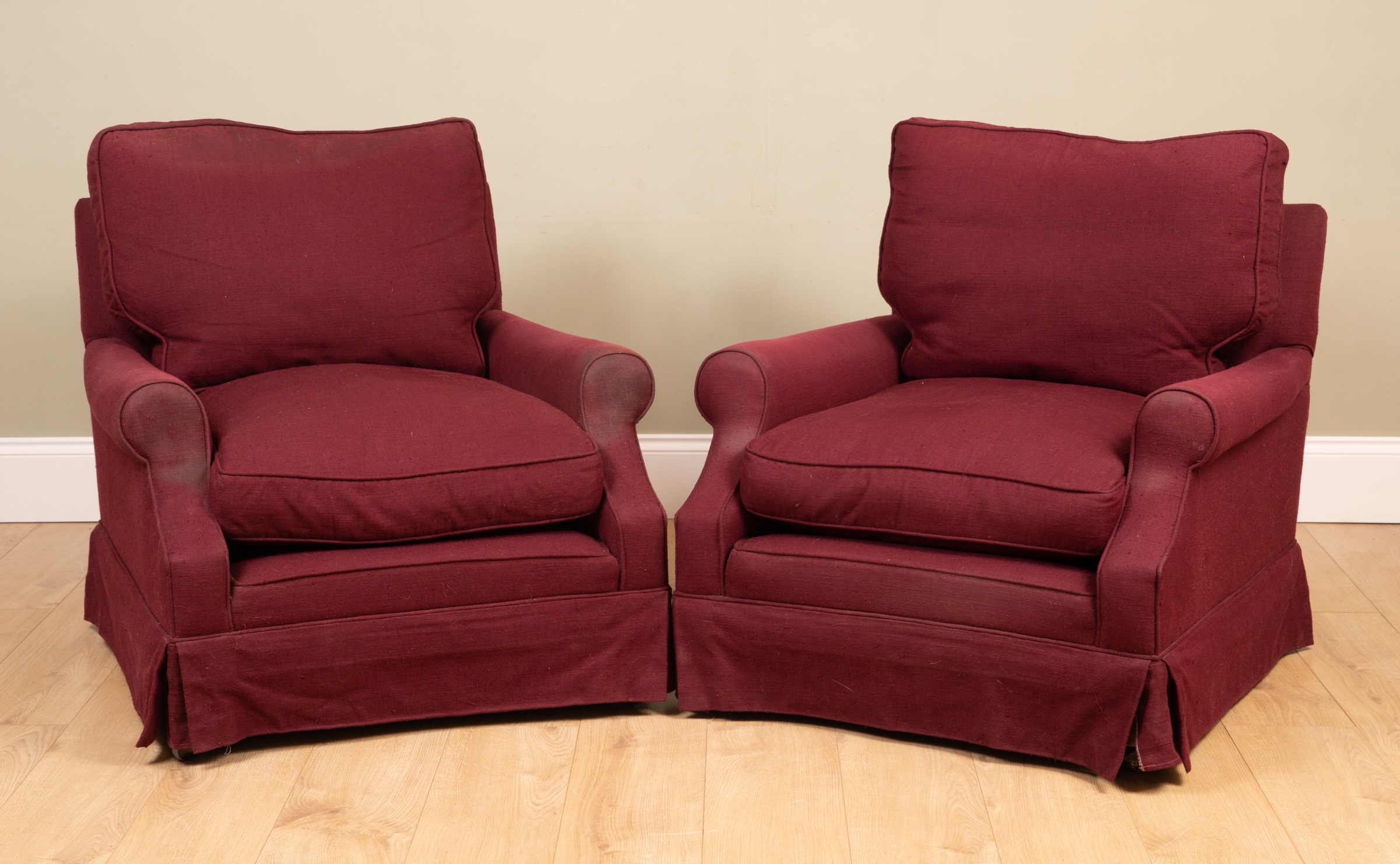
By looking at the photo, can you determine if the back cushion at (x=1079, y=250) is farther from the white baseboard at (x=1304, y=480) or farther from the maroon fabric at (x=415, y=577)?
the white baseboard at (x=1304, y=480)

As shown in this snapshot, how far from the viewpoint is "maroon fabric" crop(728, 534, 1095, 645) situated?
1.96 metres

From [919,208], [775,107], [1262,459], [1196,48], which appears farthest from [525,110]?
[1262,459]

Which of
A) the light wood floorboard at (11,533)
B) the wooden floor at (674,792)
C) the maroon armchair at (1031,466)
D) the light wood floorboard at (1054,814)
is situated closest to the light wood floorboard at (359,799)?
the wooden floor at (674,792)

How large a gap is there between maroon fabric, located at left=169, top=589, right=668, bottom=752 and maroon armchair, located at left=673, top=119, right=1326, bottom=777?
0.09m

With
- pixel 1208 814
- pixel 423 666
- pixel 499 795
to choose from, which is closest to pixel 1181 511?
pixel 1208 814

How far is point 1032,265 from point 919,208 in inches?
10.0

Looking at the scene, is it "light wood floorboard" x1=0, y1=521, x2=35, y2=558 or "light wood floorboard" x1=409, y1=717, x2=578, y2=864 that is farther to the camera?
"light wood floorboard" x1=0, y1=521, x2=35, y2=558

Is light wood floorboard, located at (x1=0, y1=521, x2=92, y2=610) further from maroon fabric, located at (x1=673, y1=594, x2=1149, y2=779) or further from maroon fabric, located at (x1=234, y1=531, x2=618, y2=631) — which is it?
maroon fabric, located at (x1=673, y1=594, x2=1149, y2=779)

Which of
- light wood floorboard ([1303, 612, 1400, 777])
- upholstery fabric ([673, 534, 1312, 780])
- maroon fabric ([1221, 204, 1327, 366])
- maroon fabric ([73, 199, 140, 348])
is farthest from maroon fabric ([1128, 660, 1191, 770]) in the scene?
maroon fabric ([73, 199, 140, 348])

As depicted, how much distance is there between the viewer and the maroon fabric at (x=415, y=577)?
2037mm

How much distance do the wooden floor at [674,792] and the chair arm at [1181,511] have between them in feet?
0.88

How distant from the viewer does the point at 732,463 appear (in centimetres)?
224

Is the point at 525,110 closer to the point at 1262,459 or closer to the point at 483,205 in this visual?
the point at 483,205

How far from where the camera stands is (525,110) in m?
3.21
